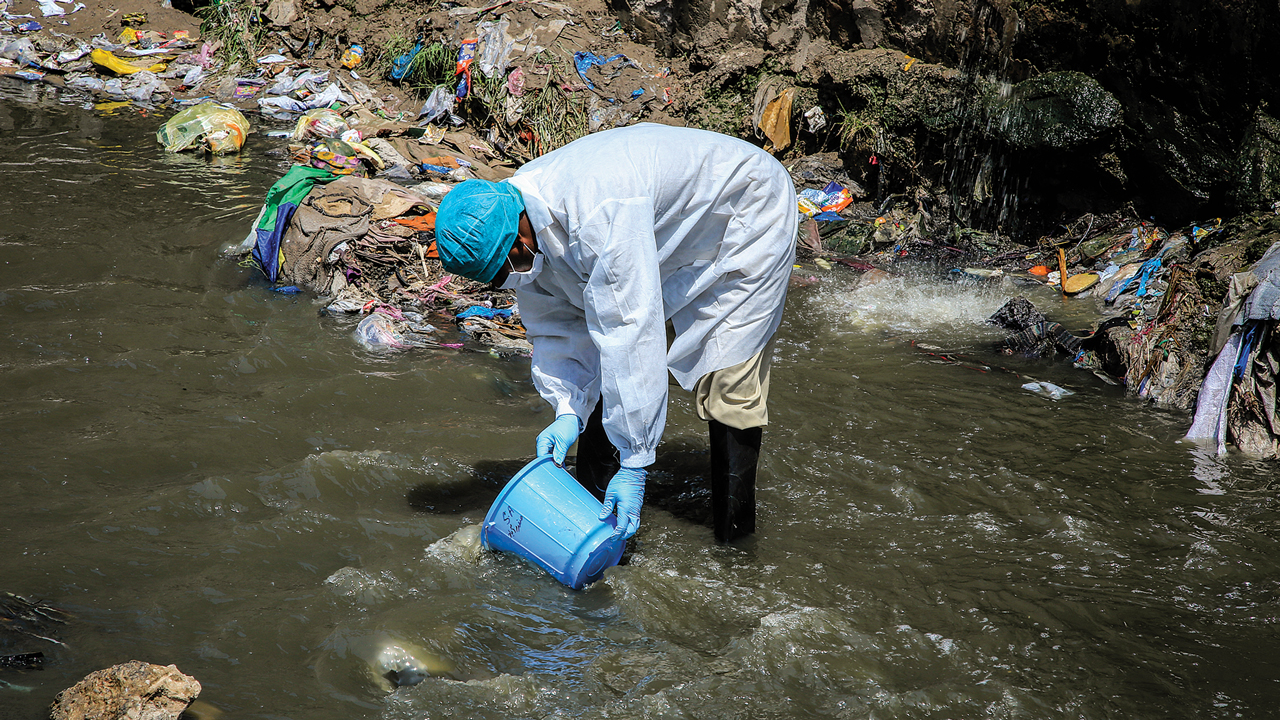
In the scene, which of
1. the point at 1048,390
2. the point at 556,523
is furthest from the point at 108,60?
the point at 1048,390

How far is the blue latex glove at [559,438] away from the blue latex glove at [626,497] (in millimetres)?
169

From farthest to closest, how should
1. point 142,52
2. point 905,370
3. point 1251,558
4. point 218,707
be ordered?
point 142,52 → point 905,370 → point 1251,558 → point 218,707

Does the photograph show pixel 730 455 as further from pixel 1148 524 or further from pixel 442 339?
pixel 442 339

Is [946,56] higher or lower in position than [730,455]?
higher

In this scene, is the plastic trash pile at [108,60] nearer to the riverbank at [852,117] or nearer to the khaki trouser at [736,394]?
the riverbank at [852,117]

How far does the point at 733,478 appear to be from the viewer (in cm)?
250

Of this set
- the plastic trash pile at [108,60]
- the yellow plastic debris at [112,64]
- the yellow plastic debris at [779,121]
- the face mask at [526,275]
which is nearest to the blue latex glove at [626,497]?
the face mask at [526,275]

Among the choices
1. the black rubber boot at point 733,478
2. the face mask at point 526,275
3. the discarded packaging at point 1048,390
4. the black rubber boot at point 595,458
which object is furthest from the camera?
the discarded packaging at point 1048,390

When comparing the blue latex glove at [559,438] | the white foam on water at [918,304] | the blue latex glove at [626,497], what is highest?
the blue latex glove at [559,438]

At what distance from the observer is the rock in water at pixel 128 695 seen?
159cm

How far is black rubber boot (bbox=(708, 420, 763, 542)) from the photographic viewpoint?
96.6 inches

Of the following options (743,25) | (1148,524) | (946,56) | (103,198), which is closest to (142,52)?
(103,198)

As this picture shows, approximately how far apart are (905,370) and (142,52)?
33.3 ft

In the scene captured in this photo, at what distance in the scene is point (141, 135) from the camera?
772 cm
